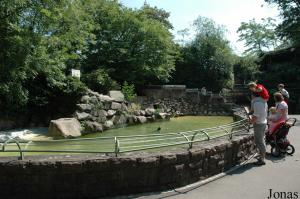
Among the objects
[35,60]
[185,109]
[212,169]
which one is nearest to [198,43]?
[185,109]

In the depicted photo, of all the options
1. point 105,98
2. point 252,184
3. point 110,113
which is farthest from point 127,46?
point 252,184

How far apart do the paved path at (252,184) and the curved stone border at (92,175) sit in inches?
10.6

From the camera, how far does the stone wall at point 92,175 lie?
Answer: 5.50 metres

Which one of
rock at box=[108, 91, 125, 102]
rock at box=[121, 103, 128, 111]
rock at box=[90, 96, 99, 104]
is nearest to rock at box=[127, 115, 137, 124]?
rock at box=[121, 103, 128, 111]

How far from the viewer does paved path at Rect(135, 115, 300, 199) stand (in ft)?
19.7

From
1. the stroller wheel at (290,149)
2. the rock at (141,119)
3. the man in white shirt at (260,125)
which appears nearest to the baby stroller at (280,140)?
the stroller wheel at (290,149)

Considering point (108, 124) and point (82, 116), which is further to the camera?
point (108, 124)

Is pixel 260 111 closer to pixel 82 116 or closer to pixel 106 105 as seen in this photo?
pixel 82 116

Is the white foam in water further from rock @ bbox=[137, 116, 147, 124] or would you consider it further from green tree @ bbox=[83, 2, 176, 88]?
green tree @ bbox=[83, 2, 176, 88]

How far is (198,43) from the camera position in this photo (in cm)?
3036

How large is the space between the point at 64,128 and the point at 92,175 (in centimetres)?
810

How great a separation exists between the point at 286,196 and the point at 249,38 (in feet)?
143

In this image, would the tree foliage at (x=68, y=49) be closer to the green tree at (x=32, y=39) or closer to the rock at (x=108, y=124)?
the green tree at (x=32, y=39)

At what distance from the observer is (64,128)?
13.5m
